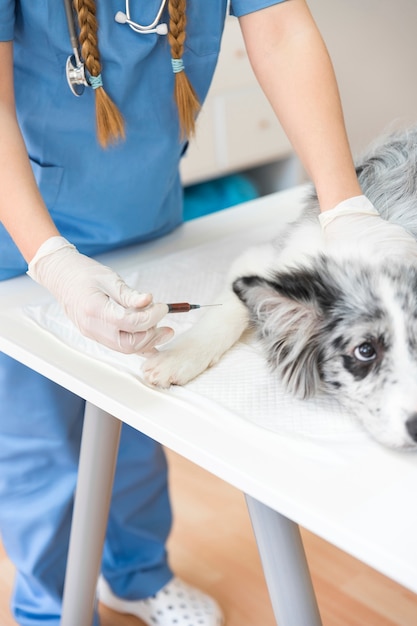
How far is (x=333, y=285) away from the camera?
41.1 inches

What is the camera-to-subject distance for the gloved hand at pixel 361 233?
3.53 feet

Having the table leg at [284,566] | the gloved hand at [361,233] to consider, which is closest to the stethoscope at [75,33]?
the gloved hand at [361,233]

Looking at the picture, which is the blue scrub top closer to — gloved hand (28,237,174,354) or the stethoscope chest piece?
the stethoscope chest piece

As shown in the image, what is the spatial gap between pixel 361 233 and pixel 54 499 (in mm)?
821

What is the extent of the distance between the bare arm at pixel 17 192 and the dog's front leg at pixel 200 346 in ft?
0.84

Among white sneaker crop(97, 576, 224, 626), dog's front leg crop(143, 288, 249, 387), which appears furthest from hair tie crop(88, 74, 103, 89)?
white sneaker crop(97, 576, 224, 626)

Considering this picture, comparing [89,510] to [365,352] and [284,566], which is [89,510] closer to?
[284,566]

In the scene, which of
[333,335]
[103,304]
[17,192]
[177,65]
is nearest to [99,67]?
[177,65]

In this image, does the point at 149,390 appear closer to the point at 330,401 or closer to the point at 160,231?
the point at 330,401

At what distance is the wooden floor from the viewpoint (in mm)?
1737

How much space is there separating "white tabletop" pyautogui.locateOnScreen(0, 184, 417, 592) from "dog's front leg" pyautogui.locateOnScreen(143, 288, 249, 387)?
0.03 m

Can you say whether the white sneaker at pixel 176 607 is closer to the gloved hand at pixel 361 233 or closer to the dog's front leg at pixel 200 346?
the dog's front leg at pixel 200 346

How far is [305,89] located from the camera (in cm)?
129

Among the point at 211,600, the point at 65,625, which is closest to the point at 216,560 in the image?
the point at 211,600
